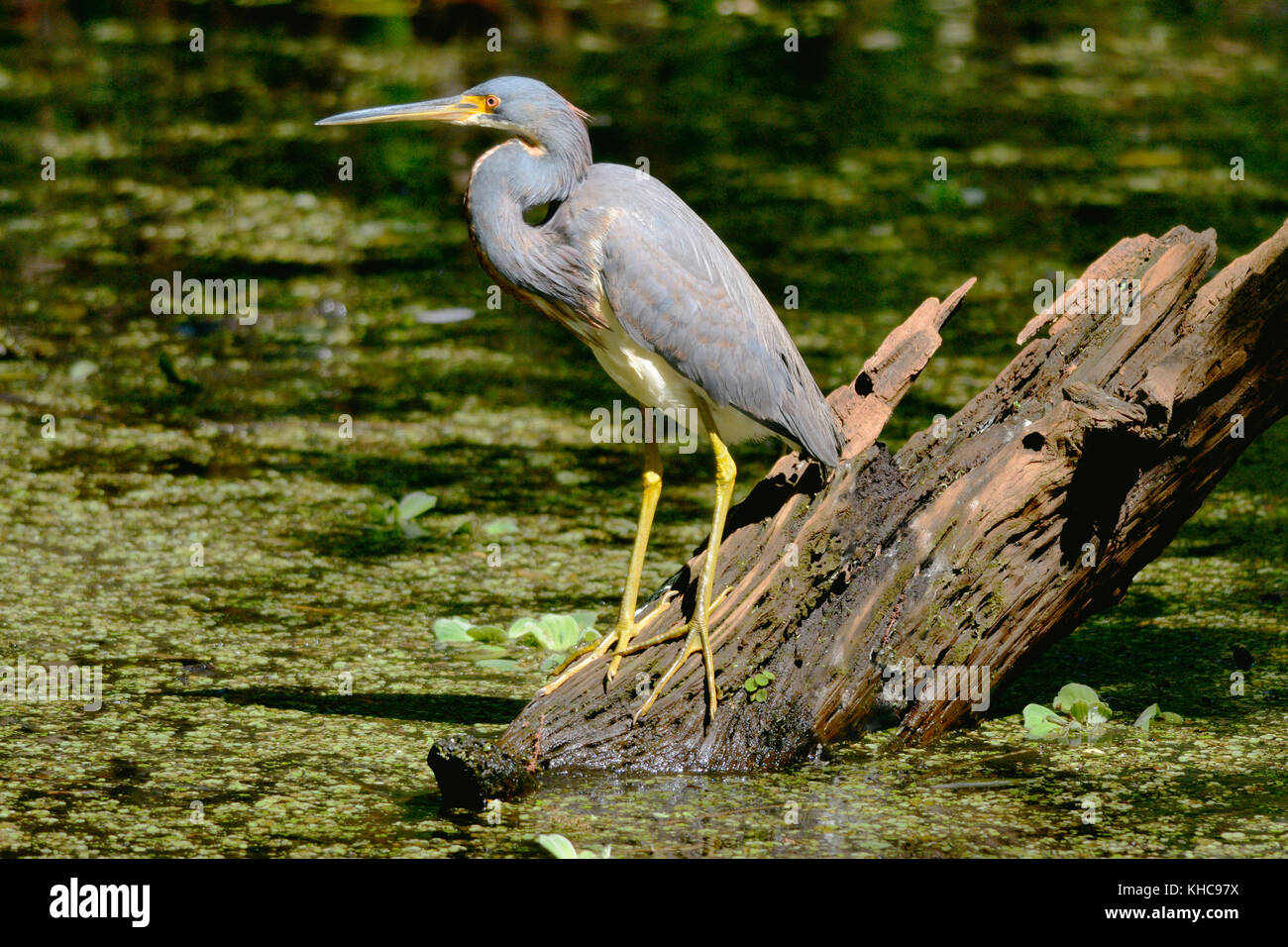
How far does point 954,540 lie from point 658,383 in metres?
0.88

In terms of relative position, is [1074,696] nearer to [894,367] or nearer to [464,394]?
[894,367]

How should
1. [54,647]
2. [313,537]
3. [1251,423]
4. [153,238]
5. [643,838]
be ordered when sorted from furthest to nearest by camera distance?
[153,238] < [313,537] < [54,647] < [1251,423] < [643,838]

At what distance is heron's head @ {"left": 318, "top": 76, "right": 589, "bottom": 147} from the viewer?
162 inches

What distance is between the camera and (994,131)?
1035 cm

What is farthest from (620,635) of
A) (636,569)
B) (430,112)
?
(430,112)

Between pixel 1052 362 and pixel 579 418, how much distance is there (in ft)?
9.22

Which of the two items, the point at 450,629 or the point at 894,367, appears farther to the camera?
the point at 450,629

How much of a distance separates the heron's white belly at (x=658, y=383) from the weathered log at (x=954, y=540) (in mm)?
332

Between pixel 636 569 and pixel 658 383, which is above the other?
pixel 658 383

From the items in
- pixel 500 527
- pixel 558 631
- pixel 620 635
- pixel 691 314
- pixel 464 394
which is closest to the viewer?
pixel 620 635

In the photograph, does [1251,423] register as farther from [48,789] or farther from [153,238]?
[153,238]

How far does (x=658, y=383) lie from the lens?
4199mm

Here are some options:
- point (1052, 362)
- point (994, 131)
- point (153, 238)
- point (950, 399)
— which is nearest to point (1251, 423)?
point (1052, 362)

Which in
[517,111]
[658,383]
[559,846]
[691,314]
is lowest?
[559,846]
